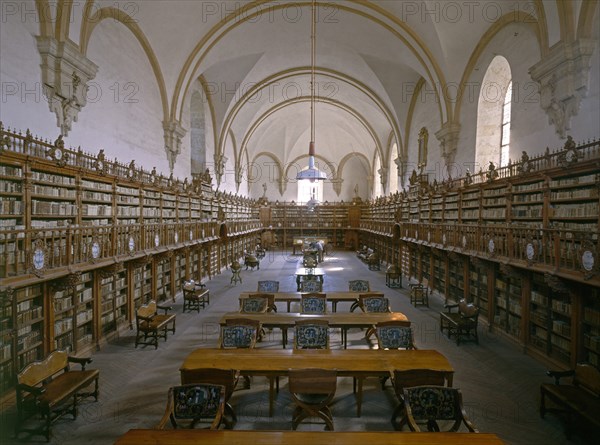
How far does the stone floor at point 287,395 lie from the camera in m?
4.56

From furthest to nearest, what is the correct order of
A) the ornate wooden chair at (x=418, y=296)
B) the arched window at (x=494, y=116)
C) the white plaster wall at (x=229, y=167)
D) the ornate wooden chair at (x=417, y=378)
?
1. the white plaster wall at (x=229, y=167)
2. the ornate wooden chair at (x=418, y=296)
3. the arched window at (x=494, y=116)
4. the ornate wooden chair at (x=417, y=378)

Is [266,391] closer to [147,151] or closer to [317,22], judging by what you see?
[147,151]

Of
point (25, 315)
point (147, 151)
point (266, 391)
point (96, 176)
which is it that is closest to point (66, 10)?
point (96, 176)

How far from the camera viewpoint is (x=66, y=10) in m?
6.97

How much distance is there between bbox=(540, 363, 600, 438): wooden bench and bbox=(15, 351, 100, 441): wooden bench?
6561mm

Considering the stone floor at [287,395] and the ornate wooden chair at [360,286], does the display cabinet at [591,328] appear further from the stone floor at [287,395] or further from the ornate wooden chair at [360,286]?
the ornate wooden chair at [360,286]

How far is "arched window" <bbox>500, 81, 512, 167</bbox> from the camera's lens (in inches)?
414

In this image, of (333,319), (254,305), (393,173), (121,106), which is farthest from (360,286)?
(393,173)

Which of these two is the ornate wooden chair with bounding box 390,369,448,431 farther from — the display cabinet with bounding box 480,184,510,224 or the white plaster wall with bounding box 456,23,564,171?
the white plaster wall with bounding box 456,23,564,171

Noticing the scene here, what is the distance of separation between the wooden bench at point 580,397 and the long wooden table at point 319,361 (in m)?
1.53

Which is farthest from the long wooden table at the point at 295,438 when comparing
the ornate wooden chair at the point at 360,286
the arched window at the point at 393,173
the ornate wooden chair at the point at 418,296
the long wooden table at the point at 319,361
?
the arched window at the point at 393,173

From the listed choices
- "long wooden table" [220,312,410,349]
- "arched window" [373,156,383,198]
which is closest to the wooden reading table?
"long wooden table" [220,312,410,349]

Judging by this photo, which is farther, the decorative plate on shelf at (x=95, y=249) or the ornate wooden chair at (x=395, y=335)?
the decorative plate on shelf at (x=95, y=249)

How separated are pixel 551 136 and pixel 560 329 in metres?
4.13
